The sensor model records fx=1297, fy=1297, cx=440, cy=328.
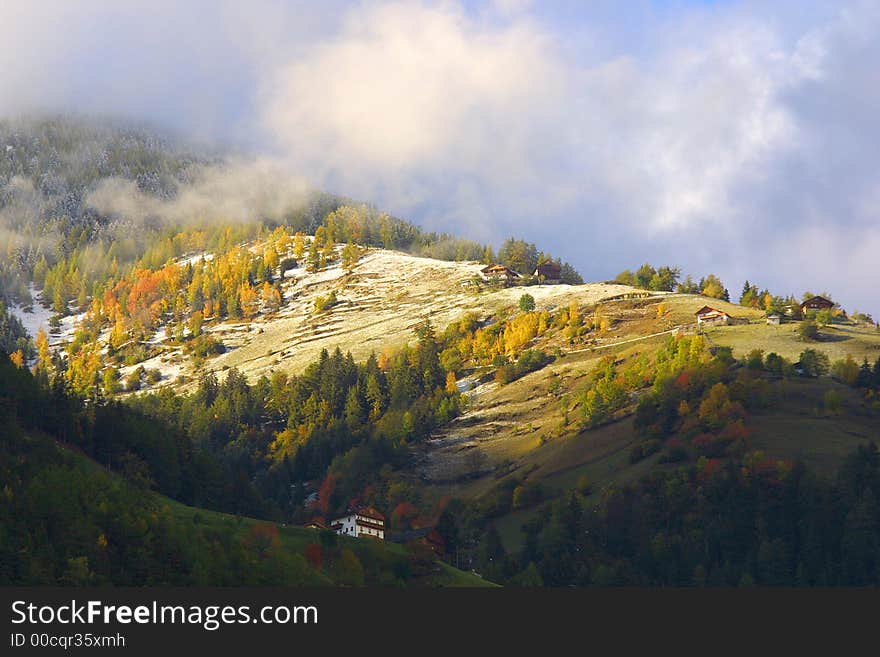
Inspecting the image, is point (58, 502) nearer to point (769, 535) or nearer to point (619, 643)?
point (619, 643)

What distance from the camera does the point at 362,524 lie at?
163750mm

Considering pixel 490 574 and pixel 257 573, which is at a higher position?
pixel 257 573

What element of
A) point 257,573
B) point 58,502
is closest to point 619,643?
point 257,573

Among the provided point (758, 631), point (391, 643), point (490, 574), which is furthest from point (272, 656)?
point (490, 574)

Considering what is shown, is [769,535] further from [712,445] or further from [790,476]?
[712,445]

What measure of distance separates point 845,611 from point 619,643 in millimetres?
31301

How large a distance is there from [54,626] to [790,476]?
119991 mm

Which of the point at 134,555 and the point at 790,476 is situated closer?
the point at 134,555

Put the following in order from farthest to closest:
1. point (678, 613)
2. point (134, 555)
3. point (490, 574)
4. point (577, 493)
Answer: point (577, 493), point (490, 574), point (134, 555), point (678, 613)

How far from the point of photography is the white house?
16288 centimetres

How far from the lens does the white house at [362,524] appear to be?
16288 cm

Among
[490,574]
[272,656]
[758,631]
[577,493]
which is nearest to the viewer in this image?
[272,656]

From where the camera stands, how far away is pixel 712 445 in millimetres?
192875

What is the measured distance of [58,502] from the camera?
110 meters
